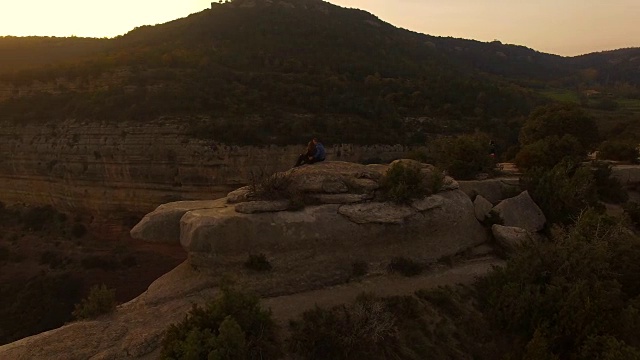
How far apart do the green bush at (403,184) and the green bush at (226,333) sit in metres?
5.34

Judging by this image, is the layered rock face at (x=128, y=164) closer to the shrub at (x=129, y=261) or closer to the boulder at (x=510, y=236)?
the shrub at (x=129, y=261)

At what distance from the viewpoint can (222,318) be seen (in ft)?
25.8

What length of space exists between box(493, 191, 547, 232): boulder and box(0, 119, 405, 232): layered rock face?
52.2 ft

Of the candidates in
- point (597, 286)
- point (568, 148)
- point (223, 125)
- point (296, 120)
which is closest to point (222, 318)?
point (597, 286)

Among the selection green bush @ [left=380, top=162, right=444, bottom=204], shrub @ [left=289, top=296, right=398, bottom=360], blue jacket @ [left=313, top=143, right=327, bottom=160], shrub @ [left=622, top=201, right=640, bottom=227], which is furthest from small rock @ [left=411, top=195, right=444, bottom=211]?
shrub @ [left=622, top=201, right=640, bottom=227]

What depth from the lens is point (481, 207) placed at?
44.4ft

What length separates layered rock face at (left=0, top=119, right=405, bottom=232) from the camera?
26156 mm

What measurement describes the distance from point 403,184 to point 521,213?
4438 mm

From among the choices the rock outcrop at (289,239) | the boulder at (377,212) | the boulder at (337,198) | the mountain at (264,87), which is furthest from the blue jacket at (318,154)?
the mountain at (264,87)

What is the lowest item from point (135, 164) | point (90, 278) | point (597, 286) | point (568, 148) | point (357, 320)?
point (90, 278)

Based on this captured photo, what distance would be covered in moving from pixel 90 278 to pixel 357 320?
19086mm

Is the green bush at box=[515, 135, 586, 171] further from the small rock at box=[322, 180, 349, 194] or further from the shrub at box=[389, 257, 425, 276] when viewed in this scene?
the small rock at box=[322, 180, 349, 194]

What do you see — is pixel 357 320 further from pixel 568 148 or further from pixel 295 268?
pixel 568 148

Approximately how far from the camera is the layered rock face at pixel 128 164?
26.2 meters
